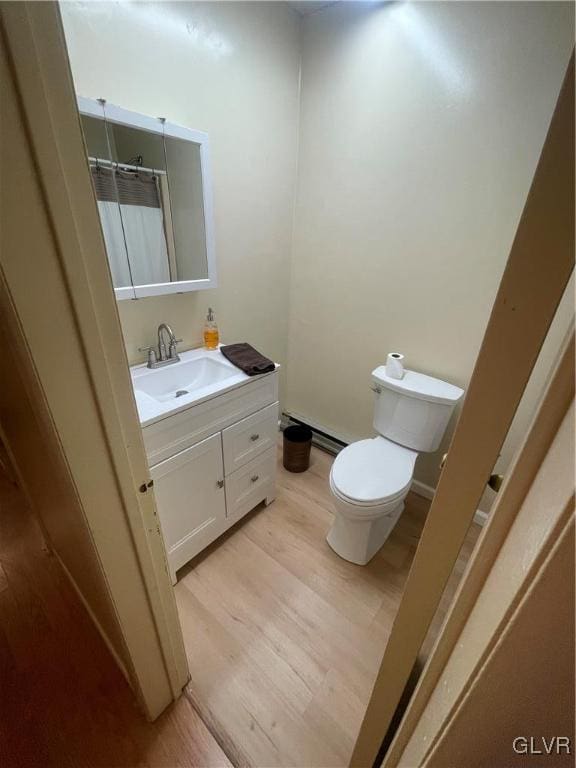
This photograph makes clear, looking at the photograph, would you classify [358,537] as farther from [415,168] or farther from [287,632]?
[415,168]

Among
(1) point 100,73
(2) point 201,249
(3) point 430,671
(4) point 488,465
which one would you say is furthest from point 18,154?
(2) point 201,249

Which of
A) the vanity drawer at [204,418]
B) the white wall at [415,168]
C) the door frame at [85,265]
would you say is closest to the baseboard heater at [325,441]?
the white wall at [415,168]

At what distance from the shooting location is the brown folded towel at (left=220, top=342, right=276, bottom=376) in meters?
1.40

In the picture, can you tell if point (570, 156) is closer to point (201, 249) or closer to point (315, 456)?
point (201, 249)

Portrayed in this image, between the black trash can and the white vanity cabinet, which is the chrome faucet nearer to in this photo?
the white vanity cabinet

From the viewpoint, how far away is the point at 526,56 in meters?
1.14

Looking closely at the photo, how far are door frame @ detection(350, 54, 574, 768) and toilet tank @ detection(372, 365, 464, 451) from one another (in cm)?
109

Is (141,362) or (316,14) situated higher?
(316,14)

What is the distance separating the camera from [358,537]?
1447mm

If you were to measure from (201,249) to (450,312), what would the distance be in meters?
1.24

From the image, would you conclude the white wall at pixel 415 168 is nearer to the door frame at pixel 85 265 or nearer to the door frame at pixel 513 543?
the door frame at pixel 513 543

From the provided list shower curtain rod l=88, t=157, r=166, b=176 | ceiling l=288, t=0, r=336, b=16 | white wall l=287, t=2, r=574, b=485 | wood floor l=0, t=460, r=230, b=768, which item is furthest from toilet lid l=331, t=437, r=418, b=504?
ceiling l=288, t=0, r=336, b=16

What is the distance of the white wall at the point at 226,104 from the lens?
1095 millimetres

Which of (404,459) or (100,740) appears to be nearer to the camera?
(100,740)
